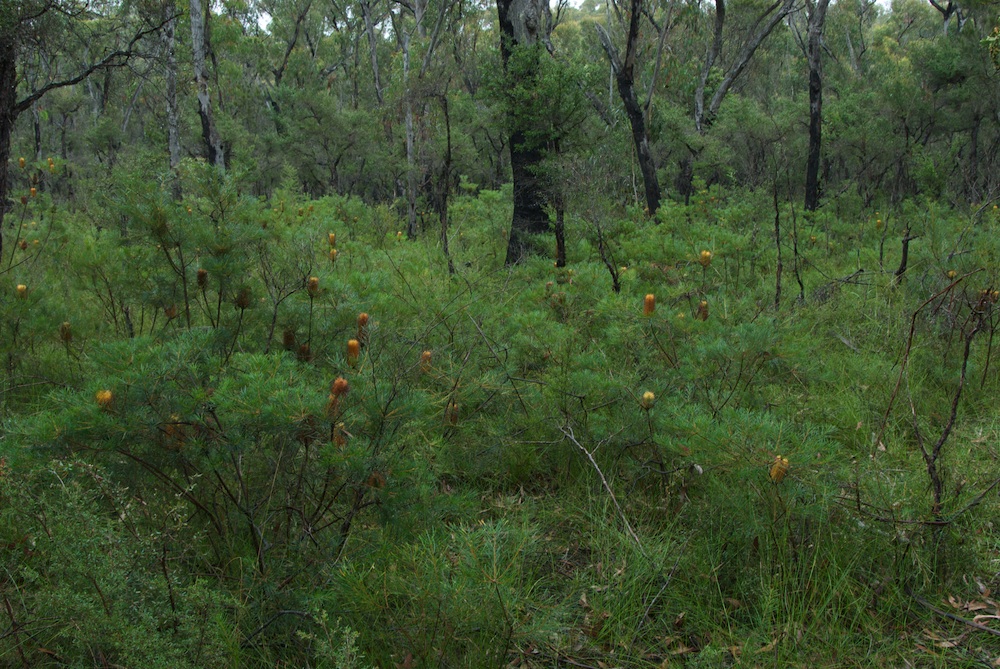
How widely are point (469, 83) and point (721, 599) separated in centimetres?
2228

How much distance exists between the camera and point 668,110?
1342 centimetres

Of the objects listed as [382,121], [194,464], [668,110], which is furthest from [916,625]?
[382,121]

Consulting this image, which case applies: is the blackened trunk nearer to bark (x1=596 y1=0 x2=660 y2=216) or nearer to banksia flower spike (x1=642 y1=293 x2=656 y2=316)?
bark (x1=596 y1=0 x2=660 y2=216)

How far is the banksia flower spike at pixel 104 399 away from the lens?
73.2 inches

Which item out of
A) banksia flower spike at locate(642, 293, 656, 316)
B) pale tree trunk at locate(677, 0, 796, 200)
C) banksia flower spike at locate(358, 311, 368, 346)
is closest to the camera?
banksia flower spike at locate(358, 311, 368, 346)

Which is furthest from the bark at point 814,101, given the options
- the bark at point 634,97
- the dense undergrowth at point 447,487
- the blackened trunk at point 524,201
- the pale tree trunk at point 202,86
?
the pale tree trunk at point 202,86

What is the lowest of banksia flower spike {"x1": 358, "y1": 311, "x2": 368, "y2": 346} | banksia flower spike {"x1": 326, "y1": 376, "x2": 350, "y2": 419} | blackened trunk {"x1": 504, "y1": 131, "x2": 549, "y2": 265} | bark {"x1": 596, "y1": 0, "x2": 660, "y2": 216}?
banksia flower spike {"x1": 326, "y1": 376, "x2": 350, "y2": 419}

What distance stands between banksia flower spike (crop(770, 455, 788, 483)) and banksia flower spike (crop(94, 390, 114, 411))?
6.29 ft

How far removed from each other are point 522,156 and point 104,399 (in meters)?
5.75

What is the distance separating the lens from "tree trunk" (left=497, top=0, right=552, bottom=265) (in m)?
6.96

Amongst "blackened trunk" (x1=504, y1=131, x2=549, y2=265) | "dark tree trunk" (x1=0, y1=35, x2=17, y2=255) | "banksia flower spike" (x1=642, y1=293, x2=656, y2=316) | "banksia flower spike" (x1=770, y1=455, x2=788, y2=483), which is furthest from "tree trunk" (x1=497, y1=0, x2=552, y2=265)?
"banksia flower spike" (x1=770, y1=455, x2=788, y2=483)

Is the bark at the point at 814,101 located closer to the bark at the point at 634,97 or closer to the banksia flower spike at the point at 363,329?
the bark at the point at 634,97

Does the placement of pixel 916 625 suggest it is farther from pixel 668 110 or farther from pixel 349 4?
pixel 349 4

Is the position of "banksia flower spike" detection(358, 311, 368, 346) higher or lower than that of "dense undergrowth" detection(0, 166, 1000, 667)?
higher
